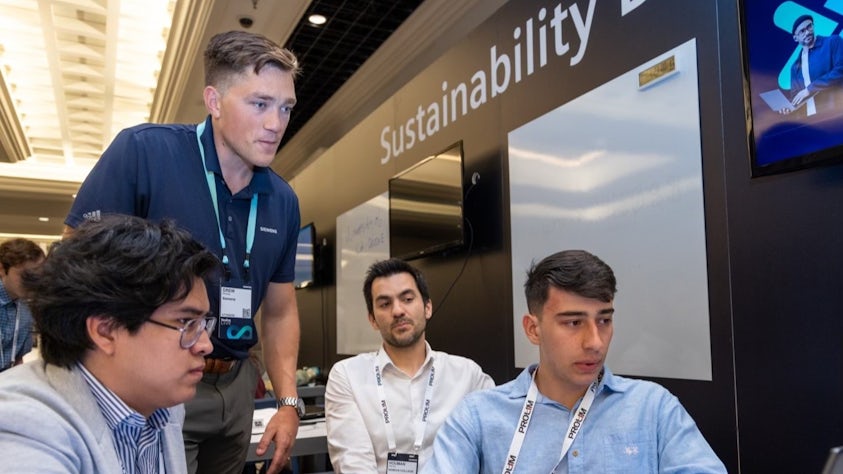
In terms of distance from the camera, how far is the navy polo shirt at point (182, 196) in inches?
58.8

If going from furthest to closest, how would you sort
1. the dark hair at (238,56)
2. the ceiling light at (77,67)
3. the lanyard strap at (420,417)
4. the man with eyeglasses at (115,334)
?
the ceiling light at (77,67)
the lanyard strap at (420,417)
the dark hair at (238,56)
the man with eyeglasses at (115,334)

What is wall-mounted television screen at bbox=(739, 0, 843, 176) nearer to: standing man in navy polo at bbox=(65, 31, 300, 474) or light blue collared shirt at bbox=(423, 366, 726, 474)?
light blue collared shirt at bbox=(423, 366, 726, 474)

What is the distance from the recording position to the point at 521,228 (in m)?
3.12

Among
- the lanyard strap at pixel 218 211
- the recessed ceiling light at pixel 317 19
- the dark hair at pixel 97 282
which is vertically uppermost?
the recessed ceiling light at pixel 317 19

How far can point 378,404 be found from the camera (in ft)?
7.57

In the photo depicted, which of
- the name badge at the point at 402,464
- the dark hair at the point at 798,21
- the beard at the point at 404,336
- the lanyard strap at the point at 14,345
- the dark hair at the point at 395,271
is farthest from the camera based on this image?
the lanyard strap at the point at 14,345

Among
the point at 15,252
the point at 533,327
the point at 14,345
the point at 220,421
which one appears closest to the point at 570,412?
the point at 533,327

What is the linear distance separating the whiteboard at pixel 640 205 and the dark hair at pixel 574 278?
0.75 meters

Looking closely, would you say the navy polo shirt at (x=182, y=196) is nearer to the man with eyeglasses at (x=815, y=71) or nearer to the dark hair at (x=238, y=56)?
the dark hair at (x=238, y=56)

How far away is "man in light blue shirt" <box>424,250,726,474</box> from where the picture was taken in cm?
147

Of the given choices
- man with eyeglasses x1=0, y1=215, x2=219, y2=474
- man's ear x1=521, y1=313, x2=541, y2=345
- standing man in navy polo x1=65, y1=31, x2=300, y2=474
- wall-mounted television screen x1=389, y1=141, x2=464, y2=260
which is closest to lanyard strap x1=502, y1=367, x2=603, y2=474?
man's ear x1=521, y1=313, x2=541, y2=345

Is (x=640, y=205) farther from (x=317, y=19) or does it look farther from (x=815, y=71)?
(x=317, y=19)

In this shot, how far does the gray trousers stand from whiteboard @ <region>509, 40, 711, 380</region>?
1382mm

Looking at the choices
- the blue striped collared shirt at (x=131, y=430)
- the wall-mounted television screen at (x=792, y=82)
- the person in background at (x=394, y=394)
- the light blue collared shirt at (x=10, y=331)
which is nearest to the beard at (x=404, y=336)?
the person in background at (x=394, y=394)
